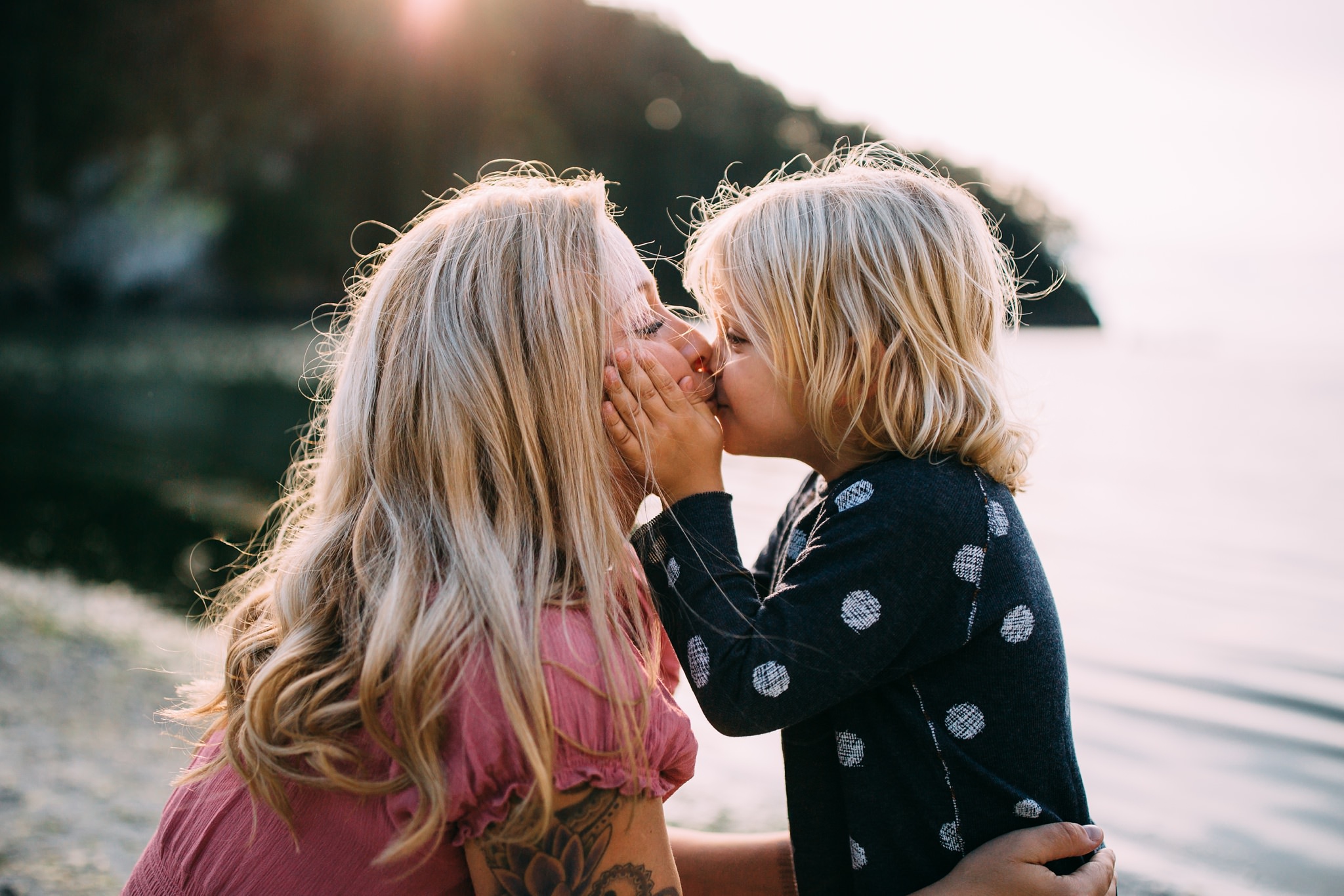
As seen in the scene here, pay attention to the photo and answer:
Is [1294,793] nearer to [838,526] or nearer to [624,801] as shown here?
[838,526]

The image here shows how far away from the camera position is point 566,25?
124 feet

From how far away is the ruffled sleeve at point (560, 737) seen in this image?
141 cm

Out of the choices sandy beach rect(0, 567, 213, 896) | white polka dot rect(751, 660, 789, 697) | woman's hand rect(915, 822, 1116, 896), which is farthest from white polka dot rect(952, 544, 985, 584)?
sandy beach rect(0, 567, 213, 896)

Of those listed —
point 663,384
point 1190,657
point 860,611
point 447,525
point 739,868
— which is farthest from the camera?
point 1190,657

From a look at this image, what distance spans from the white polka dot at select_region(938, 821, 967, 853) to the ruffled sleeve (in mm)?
608

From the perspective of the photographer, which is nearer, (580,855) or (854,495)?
(580,855)

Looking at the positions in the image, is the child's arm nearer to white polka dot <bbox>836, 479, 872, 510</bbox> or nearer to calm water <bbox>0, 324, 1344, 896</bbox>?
white polka dot <bbox>836, 479, 872, 510</bbox>

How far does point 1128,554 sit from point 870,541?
8783 mm

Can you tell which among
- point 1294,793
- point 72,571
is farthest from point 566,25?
point 1294,793

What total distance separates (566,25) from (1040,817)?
40.1m

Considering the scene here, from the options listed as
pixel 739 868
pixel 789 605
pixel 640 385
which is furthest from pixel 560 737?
pixel 739 868

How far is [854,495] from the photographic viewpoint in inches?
74.4

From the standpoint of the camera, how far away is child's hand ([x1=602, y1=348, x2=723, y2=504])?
1.89 m

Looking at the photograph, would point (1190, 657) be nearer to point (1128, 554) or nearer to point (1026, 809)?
point (1128, 554)
